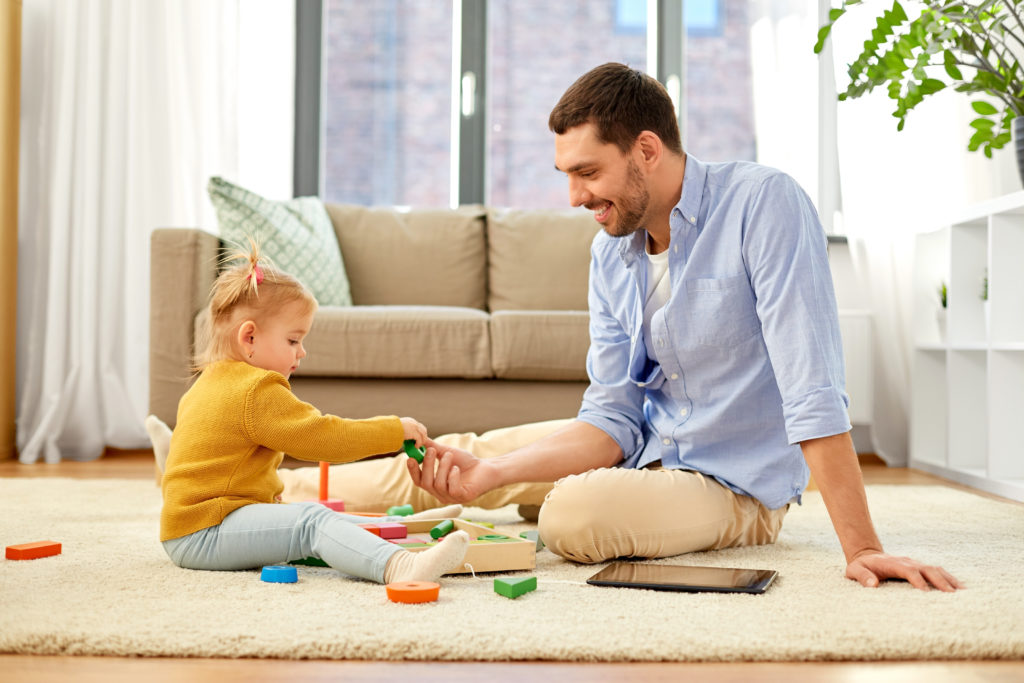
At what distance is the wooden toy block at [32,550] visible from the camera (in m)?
1.44

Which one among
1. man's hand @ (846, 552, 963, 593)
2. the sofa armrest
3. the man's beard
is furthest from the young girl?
the sofa armrest

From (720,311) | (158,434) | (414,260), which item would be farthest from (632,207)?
(414,260)

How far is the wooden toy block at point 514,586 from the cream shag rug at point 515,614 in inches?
0.5

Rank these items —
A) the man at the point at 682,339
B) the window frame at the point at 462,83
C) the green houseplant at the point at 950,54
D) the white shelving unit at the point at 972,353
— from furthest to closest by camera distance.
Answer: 1. the window frame at the point at 462,83
2. the white shelving unit at the point at 972,353
3. the green houseplant at the point at 950,54
4. the man at the point at 682,339

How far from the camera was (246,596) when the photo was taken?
3.89ft

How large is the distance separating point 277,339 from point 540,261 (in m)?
1.90

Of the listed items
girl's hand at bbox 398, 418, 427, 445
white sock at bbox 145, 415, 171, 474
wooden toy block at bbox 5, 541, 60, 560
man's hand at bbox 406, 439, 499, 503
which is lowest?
wooden toy block at bbox 5, 541, 60, 560

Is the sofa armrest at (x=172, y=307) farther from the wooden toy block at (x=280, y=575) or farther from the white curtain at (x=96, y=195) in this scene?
the wooden toy block at (x=280, y=575)

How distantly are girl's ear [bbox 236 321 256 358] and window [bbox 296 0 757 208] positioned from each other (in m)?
2.55

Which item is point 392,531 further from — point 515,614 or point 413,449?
point 515,614

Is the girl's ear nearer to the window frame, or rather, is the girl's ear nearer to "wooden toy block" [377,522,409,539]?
"wooden toy block" [377,522,409,539]

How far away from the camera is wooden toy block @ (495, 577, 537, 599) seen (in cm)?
117

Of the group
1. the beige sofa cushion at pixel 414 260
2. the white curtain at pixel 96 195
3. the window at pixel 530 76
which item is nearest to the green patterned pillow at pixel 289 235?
the beige sofa cushion at pixel 414 260

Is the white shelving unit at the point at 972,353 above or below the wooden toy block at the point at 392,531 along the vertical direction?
above
